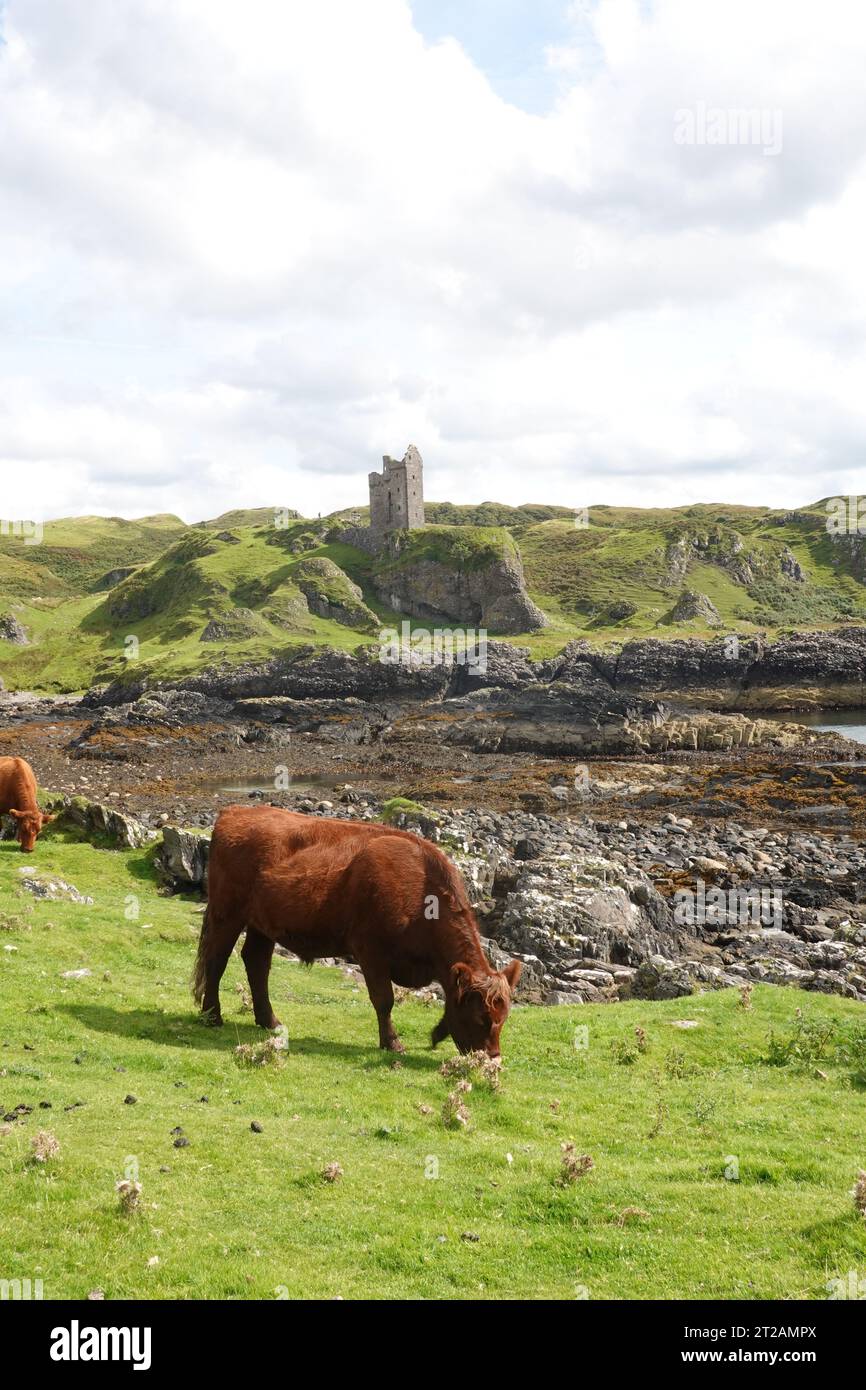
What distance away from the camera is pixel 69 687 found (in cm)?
14788

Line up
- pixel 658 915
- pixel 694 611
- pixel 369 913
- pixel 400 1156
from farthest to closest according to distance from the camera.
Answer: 1. pixel 694 611
2. pixel 658 915
3. pixel 369 913
4. pixel 400 1156

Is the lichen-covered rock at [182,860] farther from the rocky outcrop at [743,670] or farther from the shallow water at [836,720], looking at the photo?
the rocky outcrop at [743,670]

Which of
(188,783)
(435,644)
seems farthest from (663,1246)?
(435,644)

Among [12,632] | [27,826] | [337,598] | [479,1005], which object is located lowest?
[479,1005]

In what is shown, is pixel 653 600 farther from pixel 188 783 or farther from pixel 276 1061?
pixel 276 1061

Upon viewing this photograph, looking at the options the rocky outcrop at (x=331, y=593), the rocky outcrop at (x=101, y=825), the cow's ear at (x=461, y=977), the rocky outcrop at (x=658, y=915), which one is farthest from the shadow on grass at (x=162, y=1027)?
the rocky outcrop at (x=331, y=593)

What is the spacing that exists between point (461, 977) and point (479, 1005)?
49cm

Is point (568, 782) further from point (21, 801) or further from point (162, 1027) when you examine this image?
point (162, 1027)

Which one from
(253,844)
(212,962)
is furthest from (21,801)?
(253,844)

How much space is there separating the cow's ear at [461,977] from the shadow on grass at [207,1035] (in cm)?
136

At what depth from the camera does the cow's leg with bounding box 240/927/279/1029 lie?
1534 cm

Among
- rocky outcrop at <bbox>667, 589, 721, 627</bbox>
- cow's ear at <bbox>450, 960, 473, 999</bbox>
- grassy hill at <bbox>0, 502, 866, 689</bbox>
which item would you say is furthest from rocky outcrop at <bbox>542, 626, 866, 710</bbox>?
cow's ear at <bbox>450, 960, 473, 999</bbox>

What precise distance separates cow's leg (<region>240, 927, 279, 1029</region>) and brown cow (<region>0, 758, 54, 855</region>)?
45.5 ft

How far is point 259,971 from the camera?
50.2ft
